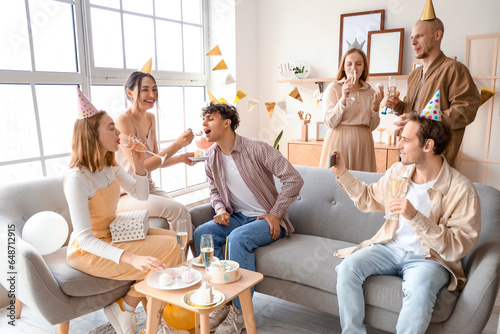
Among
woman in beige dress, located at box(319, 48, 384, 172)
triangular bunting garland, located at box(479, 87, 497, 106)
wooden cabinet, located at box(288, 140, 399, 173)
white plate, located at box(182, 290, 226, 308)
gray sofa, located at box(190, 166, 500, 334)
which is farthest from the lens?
wooden cabinet, located at box(288, 140, 399, 173)

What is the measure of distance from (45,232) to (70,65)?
148 centimetres

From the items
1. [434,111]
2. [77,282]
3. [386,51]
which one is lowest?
[77,282]

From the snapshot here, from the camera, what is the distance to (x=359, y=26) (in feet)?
13.6

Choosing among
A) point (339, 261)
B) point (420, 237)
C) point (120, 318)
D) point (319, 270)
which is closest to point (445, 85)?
point (420, 237)

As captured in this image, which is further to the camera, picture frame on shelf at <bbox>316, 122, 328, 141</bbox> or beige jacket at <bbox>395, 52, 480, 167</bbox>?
picture frame on shelf at <bbox>316, 122, 328, 141</bbox>

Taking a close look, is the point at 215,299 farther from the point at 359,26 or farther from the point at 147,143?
the point at 359,26

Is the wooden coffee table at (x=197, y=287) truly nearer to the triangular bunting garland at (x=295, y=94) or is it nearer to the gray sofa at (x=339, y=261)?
the gray sofa at (x=339, y=261)

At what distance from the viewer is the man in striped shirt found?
2.38 metres

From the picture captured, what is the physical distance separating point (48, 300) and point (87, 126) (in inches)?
32.8

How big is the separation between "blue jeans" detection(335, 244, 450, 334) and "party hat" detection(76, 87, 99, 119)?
1420 millimetres

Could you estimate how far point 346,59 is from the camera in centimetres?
279

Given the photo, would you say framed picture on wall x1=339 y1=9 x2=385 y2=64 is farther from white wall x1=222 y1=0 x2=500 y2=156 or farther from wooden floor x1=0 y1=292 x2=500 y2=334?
wooden floor x1=0 y1=292 x2=500 y2=334

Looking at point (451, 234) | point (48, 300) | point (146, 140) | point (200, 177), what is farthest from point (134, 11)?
point (451, 234)

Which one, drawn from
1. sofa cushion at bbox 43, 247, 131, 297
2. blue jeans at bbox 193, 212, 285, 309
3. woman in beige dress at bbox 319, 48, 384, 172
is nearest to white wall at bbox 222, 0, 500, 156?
woman in beige dress at bbox 319, 48, 384, 172
